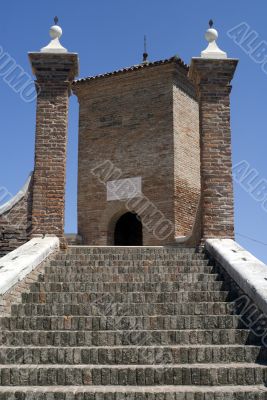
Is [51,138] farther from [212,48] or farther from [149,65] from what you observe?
[149,65]

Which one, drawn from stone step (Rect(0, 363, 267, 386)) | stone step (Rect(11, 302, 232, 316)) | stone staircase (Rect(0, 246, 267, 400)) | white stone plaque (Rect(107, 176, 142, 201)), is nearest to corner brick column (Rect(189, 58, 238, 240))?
stone staircase (Rect(0, 246, 267, 400))

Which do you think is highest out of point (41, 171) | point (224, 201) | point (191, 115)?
point (191, 115)

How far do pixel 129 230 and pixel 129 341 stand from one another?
37.8 ft

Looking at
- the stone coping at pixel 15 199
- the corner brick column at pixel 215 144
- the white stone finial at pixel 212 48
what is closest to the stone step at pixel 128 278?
the corner brick column at pixel 215 144

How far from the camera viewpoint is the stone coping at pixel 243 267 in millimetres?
5109

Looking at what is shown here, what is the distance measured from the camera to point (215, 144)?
27.9 feet

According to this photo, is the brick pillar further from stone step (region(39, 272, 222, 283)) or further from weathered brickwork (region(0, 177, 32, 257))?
stone step (region(39, 272, 222, 283))

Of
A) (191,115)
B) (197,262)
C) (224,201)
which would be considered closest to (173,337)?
(197,262)

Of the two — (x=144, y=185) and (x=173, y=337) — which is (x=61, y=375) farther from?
(x=144, y=185)

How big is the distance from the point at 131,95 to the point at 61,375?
12.0 meters

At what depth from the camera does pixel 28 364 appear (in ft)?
14.7

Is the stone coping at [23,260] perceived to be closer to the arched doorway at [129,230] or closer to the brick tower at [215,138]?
the brick tower at [215,138]

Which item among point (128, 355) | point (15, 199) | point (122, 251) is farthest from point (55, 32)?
point (128, 355)

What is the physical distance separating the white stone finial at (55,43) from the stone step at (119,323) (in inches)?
208
